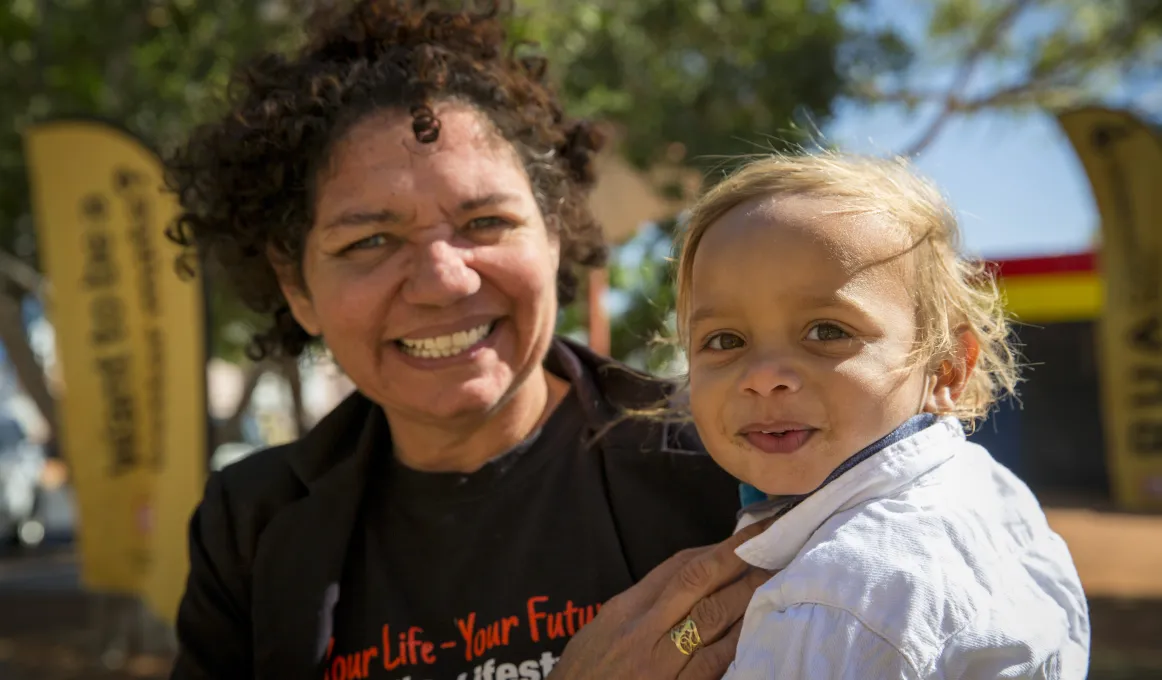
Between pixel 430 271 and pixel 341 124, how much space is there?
39cm

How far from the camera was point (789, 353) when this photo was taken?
149 cm

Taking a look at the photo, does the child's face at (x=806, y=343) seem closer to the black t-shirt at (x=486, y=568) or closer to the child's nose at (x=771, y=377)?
the child's nose at (x=771, y=377)

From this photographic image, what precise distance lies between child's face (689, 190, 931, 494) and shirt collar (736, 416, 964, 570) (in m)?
0.03

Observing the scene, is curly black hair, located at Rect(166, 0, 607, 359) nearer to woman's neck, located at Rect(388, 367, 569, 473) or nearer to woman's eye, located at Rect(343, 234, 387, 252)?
woman's eye, located at Rect(343, 234, 387, 252)

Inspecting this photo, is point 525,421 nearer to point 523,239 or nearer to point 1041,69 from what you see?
point 523,239

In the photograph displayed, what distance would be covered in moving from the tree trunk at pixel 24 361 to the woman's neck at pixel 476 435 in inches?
310

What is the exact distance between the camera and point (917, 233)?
159 cm

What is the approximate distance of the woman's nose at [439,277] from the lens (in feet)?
6.17

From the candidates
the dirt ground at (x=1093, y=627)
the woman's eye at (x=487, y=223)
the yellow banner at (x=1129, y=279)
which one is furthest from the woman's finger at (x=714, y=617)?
the dirt ground at (x=1093, y=627)

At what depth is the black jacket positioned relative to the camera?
1894 millimetres

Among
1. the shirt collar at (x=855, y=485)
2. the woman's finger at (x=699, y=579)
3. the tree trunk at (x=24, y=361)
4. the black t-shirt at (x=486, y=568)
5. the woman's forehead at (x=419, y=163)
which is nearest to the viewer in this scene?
the shirt collar at (x=855, y=485)

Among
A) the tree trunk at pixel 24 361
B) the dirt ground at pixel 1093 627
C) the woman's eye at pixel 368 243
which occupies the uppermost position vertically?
the tree trunk at pixel 24 361

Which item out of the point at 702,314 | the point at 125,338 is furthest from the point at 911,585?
the point at 125,338

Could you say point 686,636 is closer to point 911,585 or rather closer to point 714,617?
point 714,617
